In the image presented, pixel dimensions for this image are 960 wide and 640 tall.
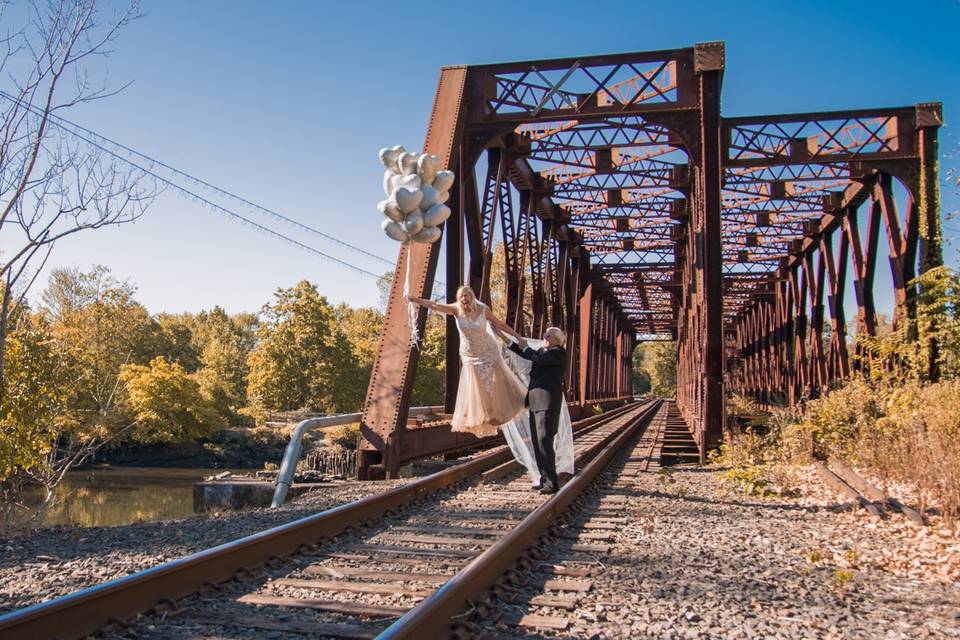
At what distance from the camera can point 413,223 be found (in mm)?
7781

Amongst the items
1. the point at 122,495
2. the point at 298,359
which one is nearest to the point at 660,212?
the point at 122,495

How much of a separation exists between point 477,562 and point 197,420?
161 feet

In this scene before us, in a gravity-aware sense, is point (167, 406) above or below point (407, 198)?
below

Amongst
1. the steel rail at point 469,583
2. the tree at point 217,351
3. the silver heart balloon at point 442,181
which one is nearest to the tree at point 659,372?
the tree at point 217,351

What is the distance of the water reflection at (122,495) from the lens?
2607 centimetres

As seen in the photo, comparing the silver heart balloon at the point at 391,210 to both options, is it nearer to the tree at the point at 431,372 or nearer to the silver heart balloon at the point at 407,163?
the silver heart balloon at the point at 407,163

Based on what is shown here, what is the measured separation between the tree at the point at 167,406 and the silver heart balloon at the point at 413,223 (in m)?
43.1

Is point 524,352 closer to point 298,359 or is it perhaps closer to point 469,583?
point 469,583

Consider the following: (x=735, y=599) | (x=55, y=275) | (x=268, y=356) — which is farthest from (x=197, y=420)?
(x=735, y=599)

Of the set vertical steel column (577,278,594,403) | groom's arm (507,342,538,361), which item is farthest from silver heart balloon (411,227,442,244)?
vertical steel column (577,278,594,403)

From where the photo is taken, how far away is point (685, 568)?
4883mm

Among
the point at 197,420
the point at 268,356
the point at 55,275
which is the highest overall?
the point at 55,275

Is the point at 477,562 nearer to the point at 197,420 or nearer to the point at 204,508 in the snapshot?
the point at 204,508

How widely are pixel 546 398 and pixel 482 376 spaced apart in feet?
2.88
